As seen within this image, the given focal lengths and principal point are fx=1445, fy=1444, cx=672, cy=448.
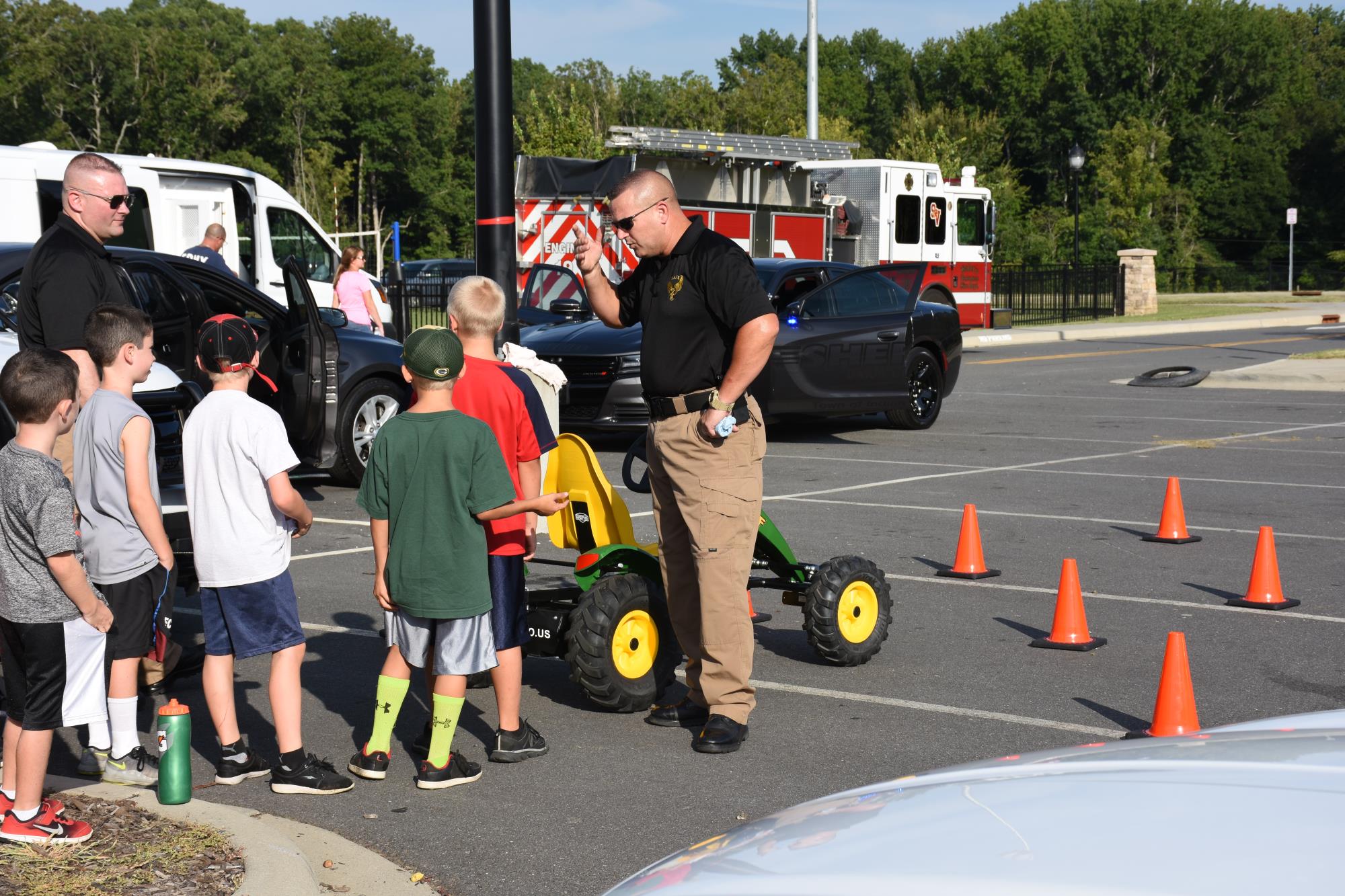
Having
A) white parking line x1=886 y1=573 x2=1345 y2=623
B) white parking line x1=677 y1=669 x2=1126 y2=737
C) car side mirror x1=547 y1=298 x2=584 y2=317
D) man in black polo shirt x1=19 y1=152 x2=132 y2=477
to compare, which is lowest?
white parking line x1=677 y1=669 x2=1126 y2=737

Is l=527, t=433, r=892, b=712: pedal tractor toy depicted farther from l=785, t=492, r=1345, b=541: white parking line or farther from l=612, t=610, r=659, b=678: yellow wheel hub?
l=785, t=492, r=1345, b=541: white parking line

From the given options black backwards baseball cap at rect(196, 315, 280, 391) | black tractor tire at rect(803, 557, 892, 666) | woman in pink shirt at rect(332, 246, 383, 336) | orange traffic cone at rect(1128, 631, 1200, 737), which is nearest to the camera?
black backwards baseball cap at rect(196, 315, 280, 391)

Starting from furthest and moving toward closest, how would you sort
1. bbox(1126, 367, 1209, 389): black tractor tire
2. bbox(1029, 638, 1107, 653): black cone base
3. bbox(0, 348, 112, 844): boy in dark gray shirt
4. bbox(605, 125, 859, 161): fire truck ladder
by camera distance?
1. bbox(605, 125, 859, 161): fire truck ladder
2. bbox(1126, 367, 1209, 389): black tractor tire
3. bbox(1029, 638, 1107, 653): black cone base
4. bbox(0, 348, 112, 844): boy in dark gray shirt

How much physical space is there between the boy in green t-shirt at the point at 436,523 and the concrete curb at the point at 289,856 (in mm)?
578

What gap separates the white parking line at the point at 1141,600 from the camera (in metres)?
7.37

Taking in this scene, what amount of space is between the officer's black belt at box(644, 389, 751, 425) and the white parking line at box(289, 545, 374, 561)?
13.8 feet

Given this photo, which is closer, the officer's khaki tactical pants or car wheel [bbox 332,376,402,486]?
the officer's khaki tactical pants

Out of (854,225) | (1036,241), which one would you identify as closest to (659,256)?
(854,225)

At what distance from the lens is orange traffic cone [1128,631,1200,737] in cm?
529

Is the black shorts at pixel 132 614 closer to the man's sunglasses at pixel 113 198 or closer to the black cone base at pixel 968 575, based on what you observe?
the man's sunglasses at pixel 113 198

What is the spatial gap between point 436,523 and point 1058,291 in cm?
3596

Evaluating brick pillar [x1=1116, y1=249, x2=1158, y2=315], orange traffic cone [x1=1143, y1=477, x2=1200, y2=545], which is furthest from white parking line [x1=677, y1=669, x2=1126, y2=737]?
brick pillar [x1=1116, y1=249, x2=1158, y2=315]

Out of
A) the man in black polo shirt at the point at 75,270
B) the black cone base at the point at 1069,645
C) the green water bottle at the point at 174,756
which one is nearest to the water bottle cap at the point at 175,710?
the green water bottle at the point at 174,756

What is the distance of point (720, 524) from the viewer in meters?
5.32
